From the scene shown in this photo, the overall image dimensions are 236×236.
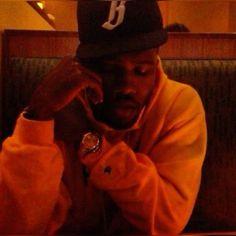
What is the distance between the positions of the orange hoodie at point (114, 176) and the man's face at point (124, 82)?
47 mm

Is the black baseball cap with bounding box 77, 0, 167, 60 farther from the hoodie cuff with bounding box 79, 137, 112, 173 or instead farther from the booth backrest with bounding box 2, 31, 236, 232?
the booth backrest with bounding box 2, 31, 236, 232

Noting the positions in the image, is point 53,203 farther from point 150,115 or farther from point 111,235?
point 150,115

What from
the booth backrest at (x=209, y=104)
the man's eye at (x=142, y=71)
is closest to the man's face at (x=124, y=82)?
the man's eye at (x=142, y=71)

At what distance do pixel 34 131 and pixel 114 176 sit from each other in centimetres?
13

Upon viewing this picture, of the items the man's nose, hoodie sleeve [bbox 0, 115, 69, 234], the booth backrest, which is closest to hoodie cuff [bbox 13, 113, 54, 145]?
hoodie sleeve [bbox 0, 115, 69, 234]

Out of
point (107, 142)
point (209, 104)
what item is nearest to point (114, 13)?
point (107, 142)

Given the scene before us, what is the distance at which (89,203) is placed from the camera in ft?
2.18

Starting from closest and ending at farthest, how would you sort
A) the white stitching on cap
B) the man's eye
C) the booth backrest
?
1. the white stitching on cap
2. the man's eye
3. the booth backrest

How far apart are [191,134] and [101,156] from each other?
161 millimetres

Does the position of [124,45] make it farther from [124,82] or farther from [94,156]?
[94,156]

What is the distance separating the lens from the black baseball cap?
1.74 feet

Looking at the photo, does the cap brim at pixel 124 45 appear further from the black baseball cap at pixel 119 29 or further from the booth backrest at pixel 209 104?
the booth backrest at pixel 209 104

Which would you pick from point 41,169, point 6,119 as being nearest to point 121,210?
point 41,169

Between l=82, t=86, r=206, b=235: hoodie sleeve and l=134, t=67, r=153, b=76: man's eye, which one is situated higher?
l=134, t=67, r=153, b=76: man's eye
